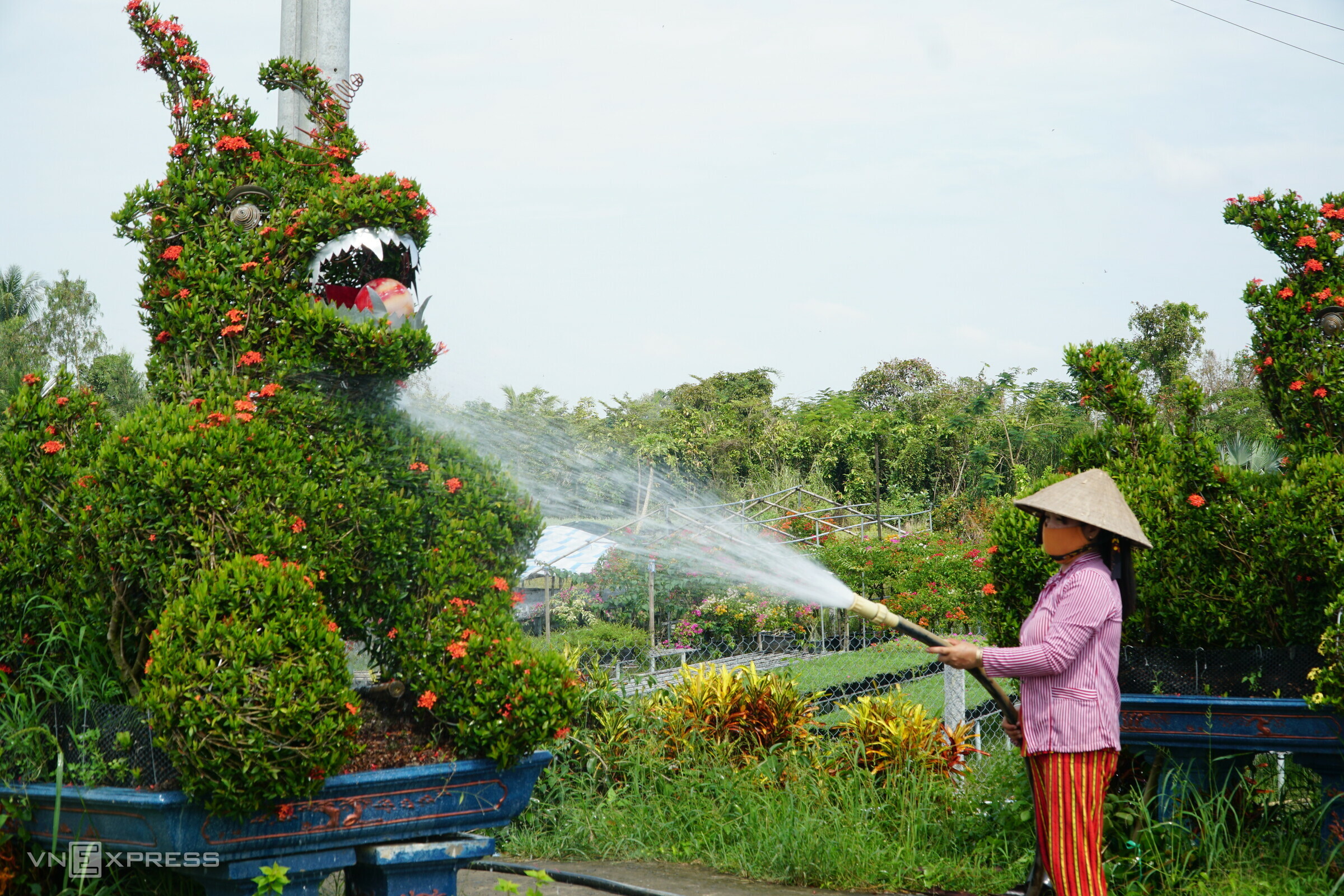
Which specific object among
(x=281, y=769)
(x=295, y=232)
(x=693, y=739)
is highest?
(x=295, y=232)

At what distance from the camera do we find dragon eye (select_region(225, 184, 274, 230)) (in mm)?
4109

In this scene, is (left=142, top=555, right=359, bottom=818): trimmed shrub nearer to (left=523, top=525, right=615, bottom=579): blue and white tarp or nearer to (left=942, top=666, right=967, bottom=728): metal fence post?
(left=942, top=666, right=967, bottom=728): metal fence post

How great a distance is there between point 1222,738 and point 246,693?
12.3ft

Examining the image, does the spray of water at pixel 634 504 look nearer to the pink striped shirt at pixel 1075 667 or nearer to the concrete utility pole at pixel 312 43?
the pink striped shirt at pixel 1075 667

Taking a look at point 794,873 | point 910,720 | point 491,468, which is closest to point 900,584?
point 910,720

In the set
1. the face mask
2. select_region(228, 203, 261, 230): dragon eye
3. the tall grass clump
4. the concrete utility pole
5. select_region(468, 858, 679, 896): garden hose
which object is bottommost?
select_region(468, 858, 679, 896): garden hose

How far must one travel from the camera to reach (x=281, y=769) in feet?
10.2

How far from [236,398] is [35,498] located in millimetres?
823

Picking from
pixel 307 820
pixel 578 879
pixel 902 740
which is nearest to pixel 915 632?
pixel 307 820

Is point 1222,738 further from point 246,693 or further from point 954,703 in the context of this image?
point 246,693

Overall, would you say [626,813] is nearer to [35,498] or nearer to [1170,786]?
[1170,786]

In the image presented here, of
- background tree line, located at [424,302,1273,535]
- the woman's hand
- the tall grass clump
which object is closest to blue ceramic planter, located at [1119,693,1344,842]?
the tall grass clump

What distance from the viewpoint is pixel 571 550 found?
13.6m

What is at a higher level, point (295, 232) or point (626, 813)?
A: point (295, 232)
